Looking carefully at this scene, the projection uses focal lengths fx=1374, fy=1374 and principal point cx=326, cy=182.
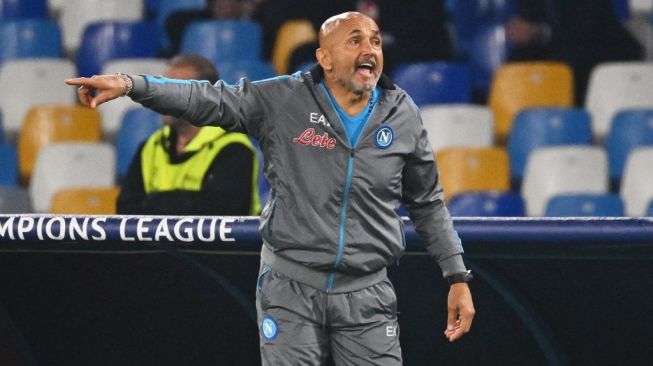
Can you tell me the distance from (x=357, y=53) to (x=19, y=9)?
6.81m

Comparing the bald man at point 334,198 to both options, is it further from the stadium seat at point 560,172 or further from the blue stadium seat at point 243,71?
the blue stadium seat at point 243,71

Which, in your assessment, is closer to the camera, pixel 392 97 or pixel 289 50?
pixel 392 97

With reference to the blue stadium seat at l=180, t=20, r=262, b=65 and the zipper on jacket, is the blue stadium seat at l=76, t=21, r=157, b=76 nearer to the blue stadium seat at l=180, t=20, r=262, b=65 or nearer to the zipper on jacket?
the blue stadium seat at l=180, t=20, r=262, b=65

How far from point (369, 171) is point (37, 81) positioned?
567cm

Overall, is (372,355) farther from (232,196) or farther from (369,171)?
(232,196)

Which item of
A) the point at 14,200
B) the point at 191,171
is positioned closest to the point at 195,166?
the point at 191,171

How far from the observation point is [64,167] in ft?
28.4

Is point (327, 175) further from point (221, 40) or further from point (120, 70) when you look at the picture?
point (221, 40)

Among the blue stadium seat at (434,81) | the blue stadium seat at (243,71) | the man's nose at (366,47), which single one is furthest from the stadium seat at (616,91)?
the man's nose at (366,47)

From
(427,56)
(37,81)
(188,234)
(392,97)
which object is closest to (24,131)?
(37,81)

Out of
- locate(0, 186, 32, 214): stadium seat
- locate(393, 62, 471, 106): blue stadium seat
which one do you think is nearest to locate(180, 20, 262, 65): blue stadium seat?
locate(393, 62, 471, 106): blue stadium seat

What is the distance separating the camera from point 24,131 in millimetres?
9109

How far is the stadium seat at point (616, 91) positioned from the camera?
9461 mm

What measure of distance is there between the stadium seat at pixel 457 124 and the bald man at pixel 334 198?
467 centimetres
